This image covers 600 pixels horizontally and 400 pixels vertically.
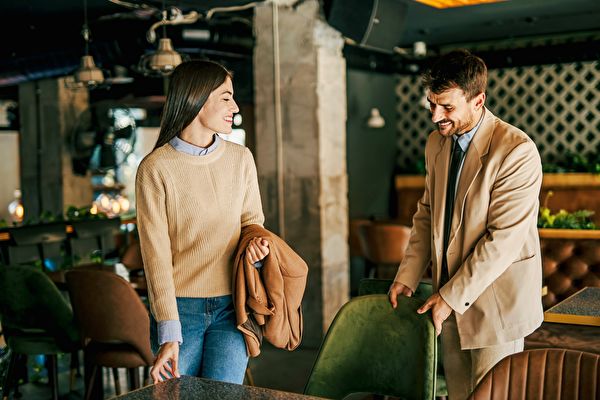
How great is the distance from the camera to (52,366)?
345cm

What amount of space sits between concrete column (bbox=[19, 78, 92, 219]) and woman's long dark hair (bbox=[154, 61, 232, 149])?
7226mm

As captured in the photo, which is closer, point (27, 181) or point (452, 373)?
point (452, 373)

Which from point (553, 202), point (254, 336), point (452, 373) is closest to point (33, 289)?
point (254, 336)

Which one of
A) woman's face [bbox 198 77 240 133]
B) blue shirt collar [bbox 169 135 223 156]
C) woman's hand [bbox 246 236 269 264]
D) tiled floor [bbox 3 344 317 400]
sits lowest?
tiled floor [bbox 3 344 317 400]

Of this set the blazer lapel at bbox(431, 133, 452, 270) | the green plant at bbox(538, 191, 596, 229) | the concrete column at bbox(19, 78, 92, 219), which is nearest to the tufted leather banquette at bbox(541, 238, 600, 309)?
the green plant at bbox(538, 191, 596, 229)

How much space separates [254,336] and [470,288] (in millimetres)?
585

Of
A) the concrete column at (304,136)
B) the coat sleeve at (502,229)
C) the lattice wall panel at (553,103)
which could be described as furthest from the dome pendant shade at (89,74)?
the lattice wall panel at (553,103)

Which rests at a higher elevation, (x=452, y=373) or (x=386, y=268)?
(x=452, y=373)

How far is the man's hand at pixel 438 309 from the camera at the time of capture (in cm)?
192

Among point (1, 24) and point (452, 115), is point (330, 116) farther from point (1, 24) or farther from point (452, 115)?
point (1, 24)

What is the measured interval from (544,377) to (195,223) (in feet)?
2.96

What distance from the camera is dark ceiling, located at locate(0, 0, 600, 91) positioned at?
5699mm

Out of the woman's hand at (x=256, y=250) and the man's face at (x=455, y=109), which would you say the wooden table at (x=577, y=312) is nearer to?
the man's face at (x=455, y=109)

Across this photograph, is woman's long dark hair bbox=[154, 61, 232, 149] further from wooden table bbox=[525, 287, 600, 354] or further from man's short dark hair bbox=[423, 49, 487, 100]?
wooden table bbox=[525, 287, 600, 354]
